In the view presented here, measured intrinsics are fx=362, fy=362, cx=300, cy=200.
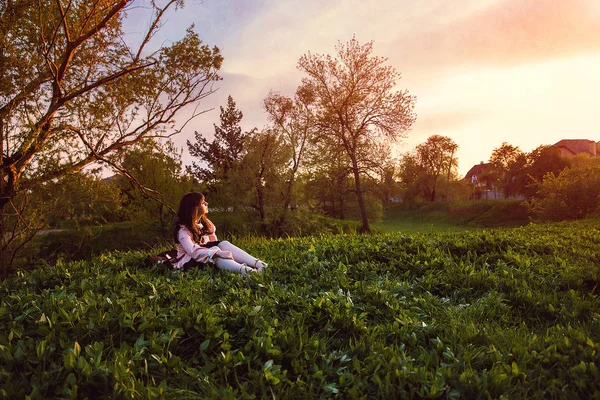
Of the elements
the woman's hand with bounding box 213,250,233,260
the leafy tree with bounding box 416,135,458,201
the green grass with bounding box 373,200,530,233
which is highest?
the leafy tree with bounding box 416,135,458,201

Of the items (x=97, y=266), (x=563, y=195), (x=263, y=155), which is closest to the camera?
(x=97, y=266)

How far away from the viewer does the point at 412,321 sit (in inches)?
134

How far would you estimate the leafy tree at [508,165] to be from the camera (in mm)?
40553

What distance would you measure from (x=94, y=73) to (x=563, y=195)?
20.8 meters

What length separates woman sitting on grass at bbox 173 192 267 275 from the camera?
227 inches

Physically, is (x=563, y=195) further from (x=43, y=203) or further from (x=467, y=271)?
(x=43, y=203)

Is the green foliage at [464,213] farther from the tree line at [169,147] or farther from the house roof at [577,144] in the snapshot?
the house roof at [577,144]

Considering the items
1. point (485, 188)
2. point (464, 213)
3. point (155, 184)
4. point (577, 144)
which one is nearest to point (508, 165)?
point (464, 213)

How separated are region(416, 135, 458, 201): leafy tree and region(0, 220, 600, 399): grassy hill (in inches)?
1886

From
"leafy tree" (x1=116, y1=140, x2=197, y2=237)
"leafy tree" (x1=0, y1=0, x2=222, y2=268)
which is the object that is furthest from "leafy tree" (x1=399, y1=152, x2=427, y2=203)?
"leafy tree" (x1=0, y1=0, x2=222, y2=268)

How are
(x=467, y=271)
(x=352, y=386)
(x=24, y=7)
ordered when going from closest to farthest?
(x=352, y=386)
(x=467, y=271)
(x=24, y=7)

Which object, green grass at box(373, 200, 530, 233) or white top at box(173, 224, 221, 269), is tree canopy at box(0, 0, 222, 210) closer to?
white top at box(173, 224, 221, 269)

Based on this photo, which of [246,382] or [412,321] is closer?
[246,382]

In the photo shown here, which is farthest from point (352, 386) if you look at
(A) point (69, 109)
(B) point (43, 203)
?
(B) point (43, 203)
